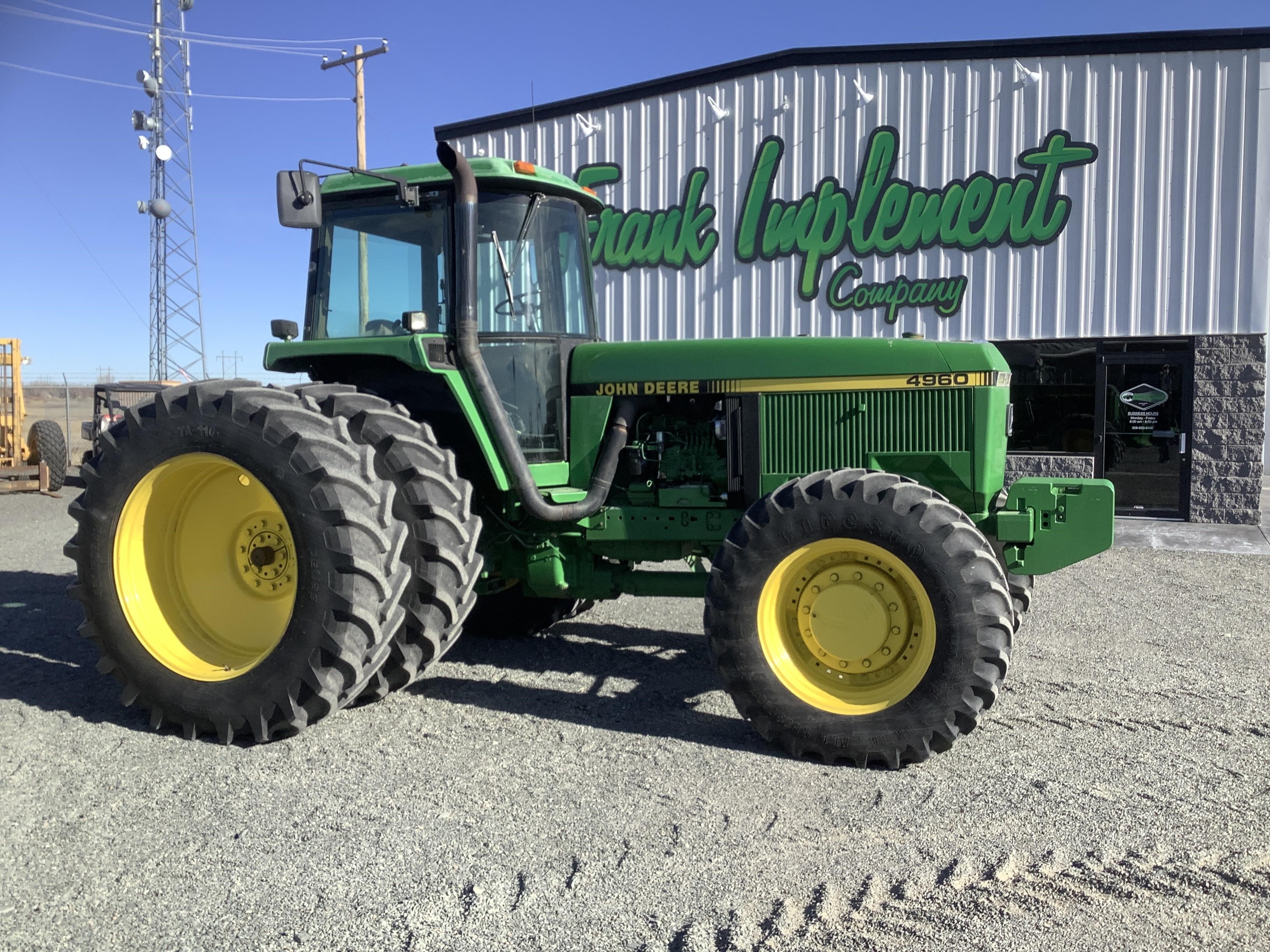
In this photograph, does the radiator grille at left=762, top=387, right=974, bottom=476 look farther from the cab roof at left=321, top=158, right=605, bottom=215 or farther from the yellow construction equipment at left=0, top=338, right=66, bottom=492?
the yellow construction equipment at left=0, top=338, right=66, bottom=492

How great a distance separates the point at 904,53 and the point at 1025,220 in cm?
243

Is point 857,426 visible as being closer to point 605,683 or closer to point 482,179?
point 605,683

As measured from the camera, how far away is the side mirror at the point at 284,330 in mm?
4867

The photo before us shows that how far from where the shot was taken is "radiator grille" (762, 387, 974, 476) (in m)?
4.52

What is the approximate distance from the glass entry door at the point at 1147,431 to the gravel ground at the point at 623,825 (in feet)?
21.4

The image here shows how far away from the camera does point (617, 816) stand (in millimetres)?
3346

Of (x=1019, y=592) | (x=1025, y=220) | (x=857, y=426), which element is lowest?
(x=1019, y=592)

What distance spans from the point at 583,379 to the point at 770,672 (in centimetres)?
184

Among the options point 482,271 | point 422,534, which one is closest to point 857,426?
point 482,271

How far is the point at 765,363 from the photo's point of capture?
4.76 metres

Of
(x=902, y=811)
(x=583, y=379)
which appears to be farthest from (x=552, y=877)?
(x=583, y=379)

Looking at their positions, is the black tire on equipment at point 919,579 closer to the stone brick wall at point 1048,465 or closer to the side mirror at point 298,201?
the side mirror at point 298,201

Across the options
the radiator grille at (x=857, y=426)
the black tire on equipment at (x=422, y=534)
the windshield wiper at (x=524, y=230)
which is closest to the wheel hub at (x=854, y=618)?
the radiator grille at (x=857, y=426)

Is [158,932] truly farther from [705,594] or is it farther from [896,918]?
[705,594]
